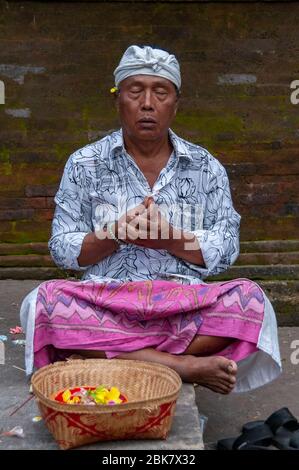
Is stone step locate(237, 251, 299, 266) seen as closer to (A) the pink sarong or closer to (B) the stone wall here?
(B) the stone wall

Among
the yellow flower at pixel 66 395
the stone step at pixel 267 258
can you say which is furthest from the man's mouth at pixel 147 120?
the stone step at pixel 267 258

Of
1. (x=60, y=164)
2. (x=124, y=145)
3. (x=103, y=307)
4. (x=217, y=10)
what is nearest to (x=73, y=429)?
(x=103, y=307)

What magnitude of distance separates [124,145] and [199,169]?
15.0 inches

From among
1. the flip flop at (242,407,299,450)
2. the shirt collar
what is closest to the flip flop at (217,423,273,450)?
the flip flop at (242,407,299,450)

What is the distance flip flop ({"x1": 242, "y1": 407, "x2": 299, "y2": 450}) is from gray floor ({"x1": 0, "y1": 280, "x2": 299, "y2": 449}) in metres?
0.26

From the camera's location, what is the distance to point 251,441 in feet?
11.8

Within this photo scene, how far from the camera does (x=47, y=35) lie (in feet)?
21.1

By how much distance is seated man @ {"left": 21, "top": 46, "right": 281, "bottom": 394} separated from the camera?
384cm

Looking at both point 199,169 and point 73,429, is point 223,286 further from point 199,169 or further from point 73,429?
point 73,429

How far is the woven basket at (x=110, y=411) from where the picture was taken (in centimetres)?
303

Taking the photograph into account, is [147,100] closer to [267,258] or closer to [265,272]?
[265,272]

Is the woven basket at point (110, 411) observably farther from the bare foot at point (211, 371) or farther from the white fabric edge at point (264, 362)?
the white fabric edge at point (264, 362)

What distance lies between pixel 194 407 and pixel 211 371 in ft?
0.78

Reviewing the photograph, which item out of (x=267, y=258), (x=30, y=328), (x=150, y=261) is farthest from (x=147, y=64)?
(x=267, y=258)
